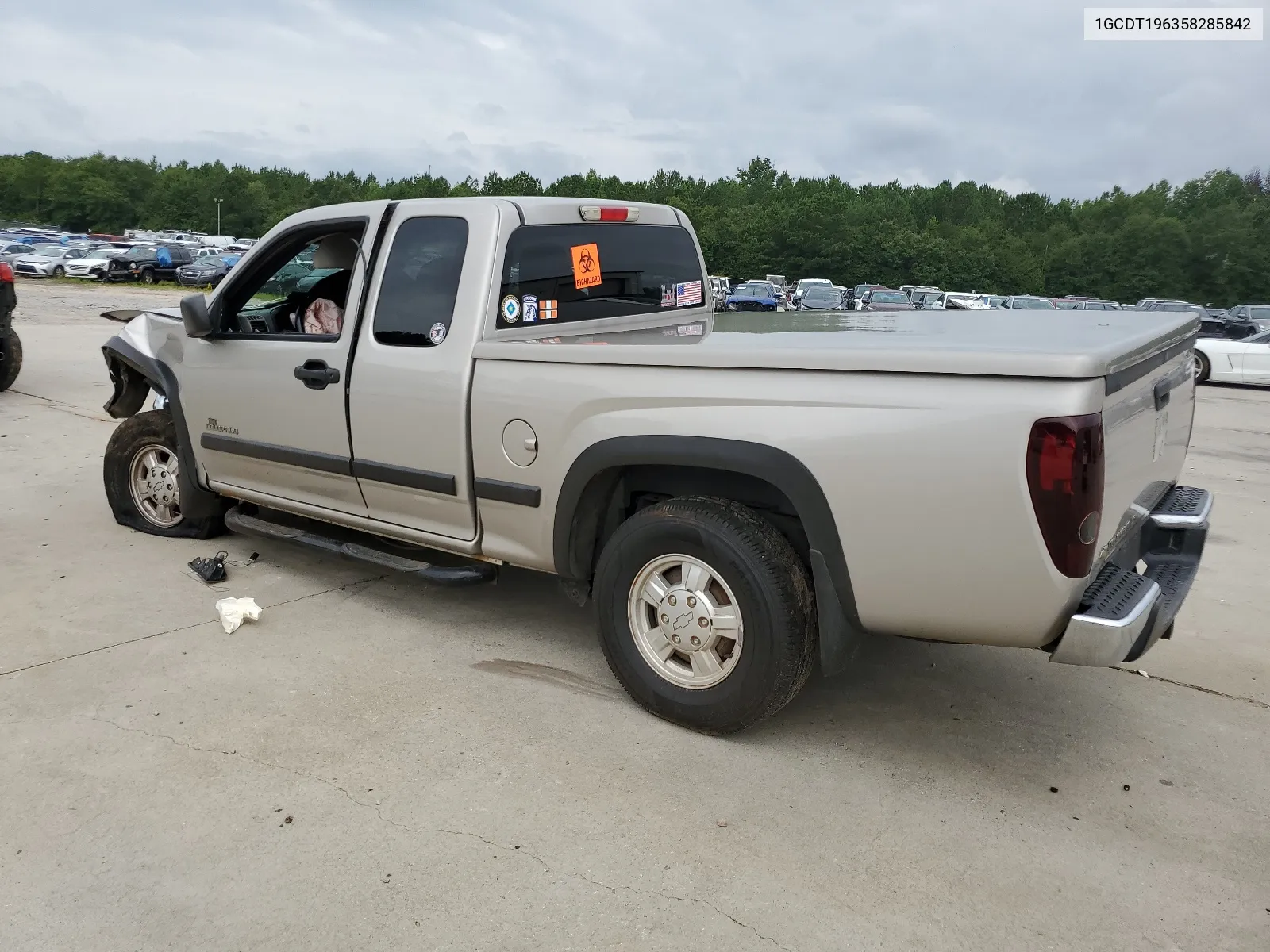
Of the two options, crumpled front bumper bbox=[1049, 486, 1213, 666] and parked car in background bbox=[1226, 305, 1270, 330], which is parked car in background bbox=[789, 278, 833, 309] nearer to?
parked car in background bbox=[1226, 305, 1270, 330]

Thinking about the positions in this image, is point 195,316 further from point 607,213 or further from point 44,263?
point 44,263

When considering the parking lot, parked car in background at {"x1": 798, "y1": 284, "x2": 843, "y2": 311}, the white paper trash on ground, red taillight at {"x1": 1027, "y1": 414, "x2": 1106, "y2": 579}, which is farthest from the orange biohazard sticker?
parked car in background at {"x1": 798, "y1": 284, "x2": 843, "y2": 311}

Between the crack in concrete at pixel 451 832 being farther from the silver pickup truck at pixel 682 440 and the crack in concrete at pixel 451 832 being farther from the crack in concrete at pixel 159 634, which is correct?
the silver pickup truck at pixel 682 440

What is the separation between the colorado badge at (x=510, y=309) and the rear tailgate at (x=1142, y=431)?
2.25m

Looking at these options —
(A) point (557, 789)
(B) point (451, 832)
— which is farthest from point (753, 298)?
(B) point (451, 832)

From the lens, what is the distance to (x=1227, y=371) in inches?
687

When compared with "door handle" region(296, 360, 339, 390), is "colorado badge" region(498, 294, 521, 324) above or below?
above

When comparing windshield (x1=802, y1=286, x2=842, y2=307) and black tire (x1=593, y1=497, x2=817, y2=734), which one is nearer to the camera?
black tire (x1=593, y1=497, x2=817, y2=734)

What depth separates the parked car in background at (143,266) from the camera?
129 ft

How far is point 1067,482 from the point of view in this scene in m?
2.63

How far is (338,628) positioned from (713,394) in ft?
7.17

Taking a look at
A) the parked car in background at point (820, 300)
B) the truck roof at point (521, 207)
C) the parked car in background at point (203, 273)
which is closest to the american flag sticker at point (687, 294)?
the truck roof at point (521, 207)

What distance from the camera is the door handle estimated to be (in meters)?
4.29

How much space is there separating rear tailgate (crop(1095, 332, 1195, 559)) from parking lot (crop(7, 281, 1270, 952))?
0.86 meters
